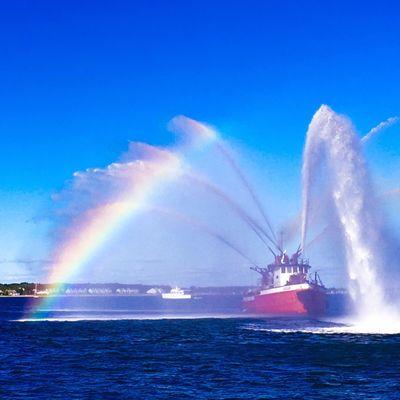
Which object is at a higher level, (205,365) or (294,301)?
(294,301)

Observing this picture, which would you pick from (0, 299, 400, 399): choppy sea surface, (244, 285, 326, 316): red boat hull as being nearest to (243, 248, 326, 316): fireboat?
(244, 285, 326, 316): red boat hull

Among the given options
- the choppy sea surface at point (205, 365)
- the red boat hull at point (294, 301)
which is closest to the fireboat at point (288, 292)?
the red boat hull at point (294, 301)

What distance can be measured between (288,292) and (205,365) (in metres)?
58.5

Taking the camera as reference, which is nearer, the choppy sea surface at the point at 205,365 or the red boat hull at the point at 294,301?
the choppy sea surface at the point at 205,365

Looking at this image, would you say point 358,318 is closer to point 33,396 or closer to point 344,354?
point 344,354

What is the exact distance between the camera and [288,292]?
99.4 meters

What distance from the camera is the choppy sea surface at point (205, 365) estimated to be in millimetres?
33031

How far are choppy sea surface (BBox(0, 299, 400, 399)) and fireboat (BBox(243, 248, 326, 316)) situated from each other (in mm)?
31328

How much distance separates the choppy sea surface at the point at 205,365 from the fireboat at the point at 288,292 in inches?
1233

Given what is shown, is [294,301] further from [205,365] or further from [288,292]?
[205,365]

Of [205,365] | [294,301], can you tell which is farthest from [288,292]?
[205,365]

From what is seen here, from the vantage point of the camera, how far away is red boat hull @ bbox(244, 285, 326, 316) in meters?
97.3

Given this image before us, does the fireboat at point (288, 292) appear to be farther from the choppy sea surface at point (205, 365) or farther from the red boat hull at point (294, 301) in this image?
the choppy sea surface at point (205, 365)

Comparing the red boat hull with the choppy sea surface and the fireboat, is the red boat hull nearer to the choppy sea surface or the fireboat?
the fireboat
